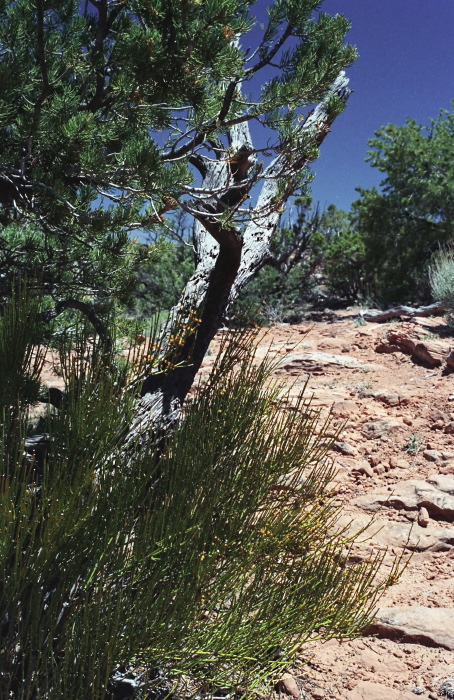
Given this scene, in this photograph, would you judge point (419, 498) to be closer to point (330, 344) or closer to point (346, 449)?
point (346, 449)

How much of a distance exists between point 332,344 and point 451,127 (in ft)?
33.9

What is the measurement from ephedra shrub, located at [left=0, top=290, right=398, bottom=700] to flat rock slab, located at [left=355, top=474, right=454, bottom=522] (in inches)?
74.3

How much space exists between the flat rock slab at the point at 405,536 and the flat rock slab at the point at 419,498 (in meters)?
0.16

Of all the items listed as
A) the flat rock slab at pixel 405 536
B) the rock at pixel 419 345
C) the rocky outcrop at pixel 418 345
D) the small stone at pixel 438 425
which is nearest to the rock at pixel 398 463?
the small stone at pixel 438 425

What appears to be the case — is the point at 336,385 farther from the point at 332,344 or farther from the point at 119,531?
the point at 119,531

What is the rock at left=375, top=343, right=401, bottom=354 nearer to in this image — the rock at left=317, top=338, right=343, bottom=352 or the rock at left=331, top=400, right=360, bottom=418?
the rock at left=317, top=338, right=343, bottom=352

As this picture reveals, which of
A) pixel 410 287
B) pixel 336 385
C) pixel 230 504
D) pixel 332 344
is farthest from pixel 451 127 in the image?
pixel 230 504

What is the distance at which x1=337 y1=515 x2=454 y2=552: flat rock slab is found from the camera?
3.65 meters

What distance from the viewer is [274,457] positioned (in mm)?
2400

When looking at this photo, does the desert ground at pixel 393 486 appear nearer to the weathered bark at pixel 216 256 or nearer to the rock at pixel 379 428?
the rock at pixel 379 428

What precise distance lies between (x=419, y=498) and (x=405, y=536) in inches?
Answer: 15.3

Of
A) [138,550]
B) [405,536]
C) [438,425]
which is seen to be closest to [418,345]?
[438,425]

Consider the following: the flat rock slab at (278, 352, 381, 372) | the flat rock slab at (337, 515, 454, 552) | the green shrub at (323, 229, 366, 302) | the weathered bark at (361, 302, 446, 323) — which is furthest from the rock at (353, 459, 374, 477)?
the green shrub at (323, 229, 366, 302)

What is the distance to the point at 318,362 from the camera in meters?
7.11
